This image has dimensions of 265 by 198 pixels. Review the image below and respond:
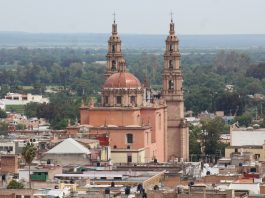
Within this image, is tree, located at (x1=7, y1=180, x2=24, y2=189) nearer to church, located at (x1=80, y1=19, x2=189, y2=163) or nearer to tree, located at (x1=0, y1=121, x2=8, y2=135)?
church, located at (x1=80, y1=19, x2=189, y2=163)

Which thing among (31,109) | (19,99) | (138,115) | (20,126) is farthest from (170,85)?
(19,99)

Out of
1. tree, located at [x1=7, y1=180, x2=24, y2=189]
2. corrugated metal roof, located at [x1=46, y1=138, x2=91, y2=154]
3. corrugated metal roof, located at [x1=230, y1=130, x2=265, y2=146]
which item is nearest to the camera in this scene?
tree, located at [x1=7, y1=180, x2=24, y2=189]

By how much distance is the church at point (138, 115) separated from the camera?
242 feet

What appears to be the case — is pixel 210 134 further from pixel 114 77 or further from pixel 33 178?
pixel 33 178

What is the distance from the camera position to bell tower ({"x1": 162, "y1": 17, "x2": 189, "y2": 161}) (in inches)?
3162

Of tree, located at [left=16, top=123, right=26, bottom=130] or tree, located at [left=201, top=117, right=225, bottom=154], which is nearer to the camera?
tree, located at [left=201, top=117, right=225, bottom=154]

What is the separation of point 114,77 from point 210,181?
738 inches

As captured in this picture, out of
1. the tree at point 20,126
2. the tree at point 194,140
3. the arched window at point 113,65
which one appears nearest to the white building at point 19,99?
the tree at point 20,126

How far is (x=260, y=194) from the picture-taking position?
50.1 meters

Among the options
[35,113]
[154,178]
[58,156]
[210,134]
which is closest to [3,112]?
[35,113]

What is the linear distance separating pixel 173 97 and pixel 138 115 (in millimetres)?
6476

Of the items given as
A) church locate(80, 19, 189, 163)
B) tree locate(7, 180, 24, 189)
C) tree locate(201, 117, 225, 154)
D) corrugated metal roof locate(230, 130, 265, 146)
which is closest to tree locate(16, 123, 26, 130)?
tree locate(201, 117, 225, 154)

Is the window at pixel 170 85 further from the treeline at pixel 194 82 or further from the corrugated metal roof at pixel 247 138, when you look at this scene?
→ the treeline at pixel 194 82

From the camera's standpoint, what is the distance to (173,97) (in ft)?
268
